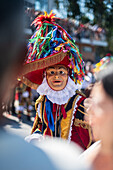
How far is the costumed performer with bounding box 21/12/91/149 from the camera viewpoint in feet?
8.71

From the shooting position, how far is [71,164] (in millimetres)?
661

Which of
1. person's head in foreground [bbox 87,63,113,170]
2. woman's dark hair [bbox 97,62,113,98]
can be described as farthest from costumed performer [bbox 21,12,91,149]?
woman's dark hair [bbox 97,62,113,98]

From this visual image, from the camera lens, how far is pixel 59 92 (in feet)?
9.18

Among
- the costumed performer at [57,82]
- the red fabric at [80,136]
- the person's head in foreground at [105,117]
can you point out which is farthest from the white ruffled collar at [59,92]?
the person's head in foreground at [105,117]

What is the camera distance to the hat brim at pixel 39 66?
2.74m

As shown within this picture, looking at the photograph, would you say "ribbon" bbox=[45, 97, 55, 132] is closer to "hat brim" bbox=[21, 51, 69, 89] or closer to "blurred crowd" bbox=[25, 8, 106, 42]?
"hat brim" bbox=[21, 51, 69, 89]

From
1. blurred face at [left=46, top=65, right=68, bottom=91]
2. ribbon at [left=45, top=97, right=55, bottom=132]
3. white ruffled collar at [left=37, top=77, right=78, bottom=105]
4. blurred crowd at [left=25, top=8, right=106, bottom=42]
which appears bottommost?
ribbon at [left=45, top=97, right=55, bottom=132]

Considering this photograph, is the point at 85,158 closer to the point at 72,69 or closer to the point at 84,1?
the point at 72,69

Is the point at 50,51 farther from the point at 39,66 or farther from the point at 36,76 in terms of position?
the point at 36,76

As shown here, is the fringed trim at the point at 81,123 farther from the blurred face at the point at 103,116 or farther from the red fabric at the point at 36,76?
the blurred face at the point at 103,116

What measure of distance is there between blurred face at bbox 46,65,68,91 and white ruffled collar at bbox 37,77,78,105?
44 mm

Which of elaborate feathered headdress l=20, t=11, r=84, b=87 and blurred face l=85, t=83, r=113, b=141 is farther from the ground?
elaborate feathered headdress l=20, t=11, r=84, b=87

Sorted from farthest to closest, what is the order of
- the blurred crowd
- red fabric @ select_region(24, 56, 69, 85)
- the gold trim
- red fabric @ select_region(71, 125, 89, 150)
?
the blurred crowd < red fabric @ select_region(24, 56, 69, 85) < the gold trim < red fabric @ select_region(71, 125, 89, 150)

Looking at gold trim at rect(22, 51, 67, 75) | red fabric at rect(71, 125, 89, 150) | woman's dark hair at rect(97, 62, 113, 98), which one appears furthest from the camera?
gold trim at rect(22, 51, 67, 75)
